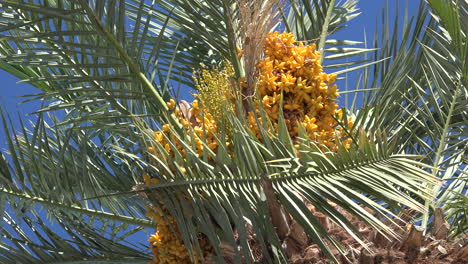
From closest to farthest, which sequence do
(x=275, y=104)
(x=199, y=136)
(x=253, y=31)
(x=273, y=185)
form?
(x=273, y=185), (x=199, y=136), (x=275, y=104), (x=253, y=31)

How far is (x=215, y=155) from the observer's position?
11.8 feet

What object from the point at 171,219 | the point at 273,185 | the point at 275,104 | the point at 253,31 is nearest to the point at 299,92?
the point at 275,104

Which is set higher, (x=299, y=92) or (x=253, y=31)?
(x=253, y=31)

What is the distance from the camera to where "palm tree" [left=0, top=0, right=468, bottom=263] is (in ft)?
11.3

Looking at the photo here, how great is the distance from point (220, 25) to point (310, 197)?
1.62m

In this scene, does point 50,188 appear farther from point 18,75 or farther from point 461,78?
point 461,78

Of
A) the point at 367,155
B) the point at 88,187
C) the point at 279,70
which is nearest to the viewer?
the point at 367,155

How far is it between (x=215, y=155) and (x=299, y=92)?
22.0 inches

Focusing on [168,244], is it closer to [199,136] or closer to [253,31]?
[199,136]

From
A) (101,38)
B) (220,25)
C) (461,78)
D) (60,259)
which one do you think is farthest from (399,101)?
(60,259)

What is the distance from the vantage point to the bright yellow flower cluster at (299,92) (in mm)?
3906

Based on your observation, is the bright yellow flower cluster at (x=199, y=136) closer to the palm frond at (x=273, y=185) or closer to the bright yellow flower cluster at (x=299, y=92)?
the palm frond at (x=273, y=185)

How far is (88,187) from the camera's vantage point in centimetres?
427

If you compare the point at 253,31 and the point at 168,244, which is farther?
the point at 253,31
